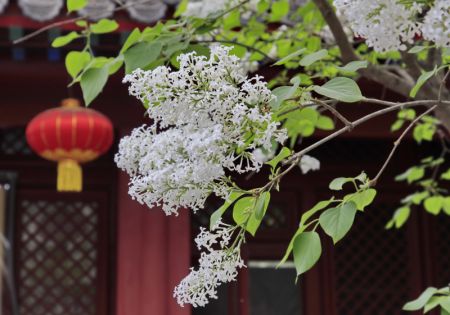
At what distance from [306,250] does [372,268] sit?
16.8 feet

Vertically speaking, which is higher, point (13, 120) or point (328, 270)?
point (13, 120)

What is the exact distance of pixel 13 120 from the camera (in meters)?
5.47

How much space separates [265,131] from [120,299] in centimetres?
391

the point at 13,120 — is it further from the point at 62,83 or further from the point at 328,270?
the point at 328,270

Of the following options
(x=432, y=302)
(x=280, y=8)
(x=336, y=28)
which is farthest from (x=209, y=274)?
(x=280, y=8)

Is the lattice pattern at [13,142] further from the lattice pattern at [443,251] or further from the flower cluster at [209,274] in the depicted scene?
the flower cluster at [209,274]

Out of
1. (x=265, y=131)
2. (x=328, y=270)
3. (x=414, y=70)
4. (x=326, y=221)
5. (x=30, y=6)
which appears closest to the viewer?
(x=265, y=131)

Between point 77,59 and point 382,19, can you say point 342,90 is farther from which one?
point 77,59

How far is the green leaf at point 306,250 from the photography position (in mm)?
1896

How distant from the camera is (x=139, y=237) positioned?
18.2ft

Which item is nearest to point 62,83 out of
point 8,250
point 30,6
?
point 30,6

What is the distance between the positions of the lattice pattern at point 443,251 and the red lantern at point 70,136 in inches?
128

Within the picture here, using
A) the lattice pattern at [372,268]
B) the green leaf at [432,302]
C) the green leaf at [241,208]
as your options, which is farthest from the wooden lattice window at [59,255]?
the green leaf at [241,208]

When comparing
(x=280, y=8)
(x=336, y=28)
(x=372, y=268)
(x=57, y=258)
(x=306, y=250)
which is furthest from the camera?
(x=372, y=268)
